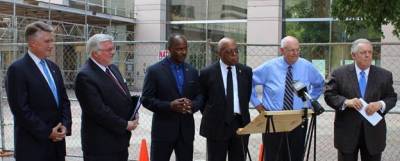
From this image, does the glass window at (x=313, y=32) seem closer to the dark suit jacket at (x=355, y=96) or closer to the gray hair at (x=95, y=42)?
the dark suit jacket at (x=355, y=96)

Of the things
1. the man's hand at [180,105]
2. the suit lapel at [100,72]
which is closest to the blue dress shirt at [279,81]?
the man's hand at [180,105]

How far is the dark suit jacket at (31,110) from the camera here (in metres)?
4.63

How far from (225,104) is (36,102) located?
2.00 meters

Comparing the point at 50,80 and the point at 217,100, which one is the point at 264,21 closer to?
the point at 217,100

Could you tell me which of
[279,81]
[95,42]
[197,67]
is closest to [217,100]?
[279,81]

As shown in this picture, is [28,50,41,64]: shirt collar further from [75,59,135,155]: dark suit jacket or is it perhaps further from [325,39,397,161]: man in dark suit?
[325,39,397,161]: man in dark suit

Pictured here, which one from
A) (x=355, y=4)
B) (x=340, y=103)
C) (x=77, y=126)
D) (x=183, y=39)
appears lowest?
(x=77, y=126)

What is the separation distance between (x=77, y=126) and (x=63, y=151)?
8.49 meters

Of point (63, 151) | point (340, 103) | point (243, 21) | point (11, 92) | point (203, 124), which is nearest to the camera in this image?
point (11, 92)

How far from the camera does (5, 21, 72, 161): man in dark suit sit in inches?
183

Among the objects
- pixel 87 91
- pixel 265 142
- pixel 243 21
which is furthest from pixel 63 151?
pixel 243 21

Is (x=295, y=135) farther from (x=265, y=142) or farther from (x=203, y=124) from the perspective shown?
(x=203, y=124)

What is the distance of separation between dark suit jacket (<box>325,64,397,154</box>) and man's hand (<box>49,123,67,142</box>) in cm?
278

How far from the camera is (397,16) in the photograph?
26.3 ft
